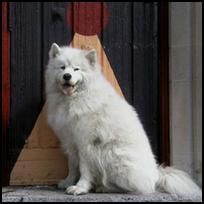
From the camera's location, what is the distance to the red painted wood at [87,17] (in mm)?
6488

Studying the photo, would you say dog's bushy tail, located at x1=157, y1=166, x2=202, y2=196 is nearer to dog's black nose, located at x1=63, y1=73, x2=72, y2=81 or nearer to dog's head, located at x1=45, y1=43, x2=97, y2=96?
dog's head, located at x1=45, y1=43, x2=97, y2=96

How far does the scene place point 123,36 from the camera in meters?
6.58

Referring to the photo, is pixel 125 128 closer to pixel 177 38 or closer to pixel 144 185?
pixel 144 185

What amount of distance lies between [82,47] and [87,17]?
0.37 meters

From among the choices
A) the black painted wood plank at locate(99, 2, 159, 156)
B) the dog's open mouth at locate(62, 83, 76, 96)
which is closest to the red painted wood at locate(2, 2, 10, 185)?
the dog's open mouth at locate(62, 83, 76, 96)

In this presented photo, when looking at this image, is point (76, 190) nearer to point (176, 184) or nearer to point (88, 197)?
point (88, 197)

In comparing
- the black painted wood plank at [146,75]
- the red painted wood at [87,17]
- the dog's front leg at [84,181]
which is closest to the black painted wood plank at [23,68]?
the red painted wood at [87,17]

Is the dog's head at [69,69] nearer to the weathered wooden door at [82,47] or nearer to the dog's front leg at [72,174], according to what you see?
the weathered wooden door at [82,47]

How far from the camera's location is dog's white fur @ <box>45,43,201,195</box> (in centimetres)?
564

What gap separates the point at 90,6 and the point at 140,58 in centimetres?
87

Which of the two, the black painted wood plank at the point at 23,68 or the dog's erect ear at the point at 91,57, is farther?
the black painted wood plank at the point at 23,68

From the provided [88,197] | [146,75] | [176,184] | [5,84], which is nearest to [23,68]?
[5,84]

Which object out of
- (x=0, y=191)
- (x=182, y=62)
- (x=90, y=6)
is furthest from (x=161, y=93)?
(x=0, y=191)

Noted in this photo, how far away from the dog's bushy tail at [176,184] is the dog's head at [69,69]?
1.30 m
